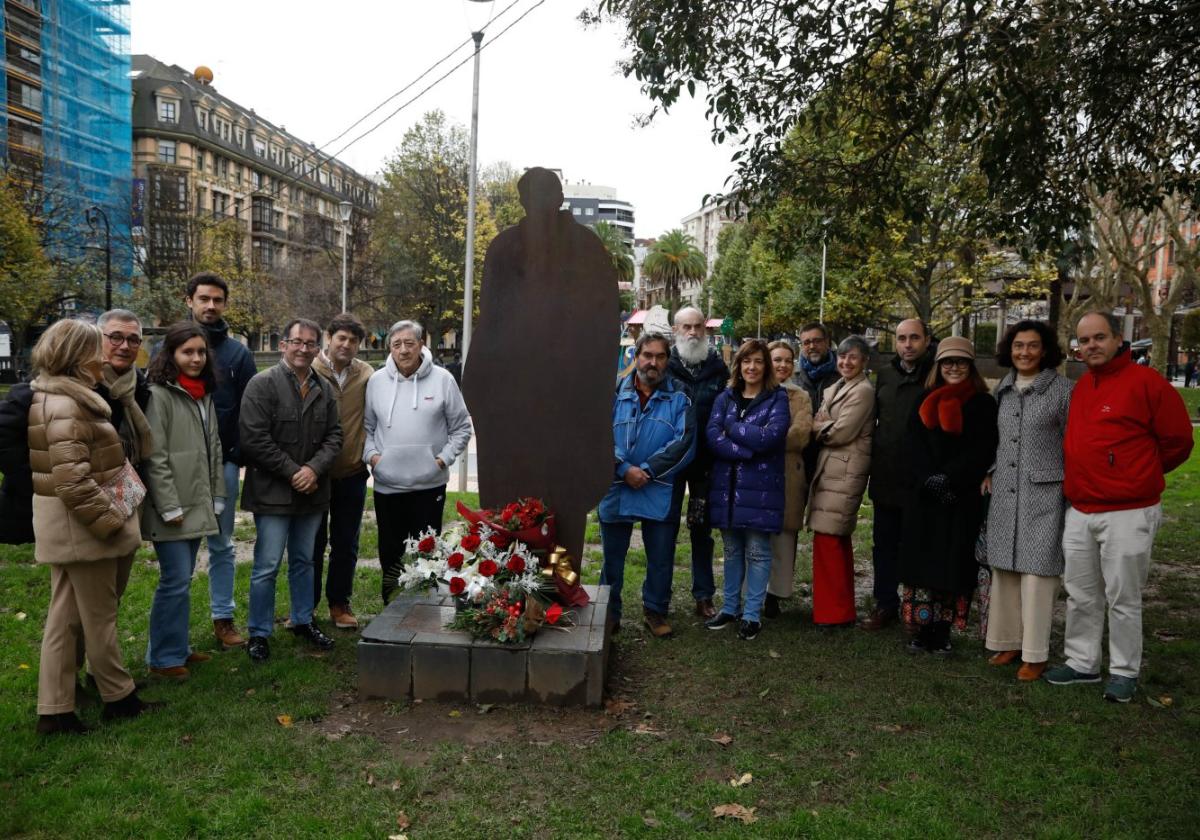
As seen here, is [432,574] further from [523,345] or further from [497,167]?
[497,167]

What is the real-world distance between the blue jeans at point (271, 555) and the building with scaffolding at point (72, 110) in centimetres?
3156

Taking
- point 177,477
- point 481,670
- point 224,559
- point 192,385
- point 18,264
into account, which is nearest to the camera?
point 481,670

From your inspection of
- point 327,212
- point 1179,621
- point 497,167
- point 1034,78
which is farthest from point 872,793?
point 327,212

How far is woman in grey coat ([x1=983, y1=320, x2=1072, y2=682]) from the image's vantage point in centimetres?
498

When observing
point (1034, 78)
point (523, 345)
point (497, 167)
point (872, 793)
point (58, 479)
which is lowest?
A: point (872, 793)

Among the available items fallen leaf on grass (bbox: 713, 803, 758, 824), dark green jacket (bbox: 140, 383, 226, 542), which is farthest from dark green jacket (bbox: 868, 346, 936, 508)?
dark green jacket (bbox: 140, 383, 226, 542)

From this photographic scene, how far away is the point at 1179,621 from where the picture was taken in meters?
6.35

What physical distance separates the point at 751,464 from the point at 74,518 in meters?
3.72

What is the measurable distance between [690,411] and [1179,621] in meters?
3.87

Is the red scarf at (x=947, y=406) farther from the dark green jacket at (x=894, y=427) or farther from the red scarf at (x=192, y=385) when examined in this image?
the red scarf at (x=192, y=385)

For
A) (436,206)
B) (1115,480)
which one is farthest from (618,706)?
(436,206)

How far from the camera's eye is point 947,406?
529cm

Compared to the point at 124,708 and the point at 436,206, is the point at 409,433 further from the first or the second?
the point at 436,206

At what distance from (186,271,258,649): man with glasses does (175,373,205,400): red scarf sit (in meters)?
0.21
